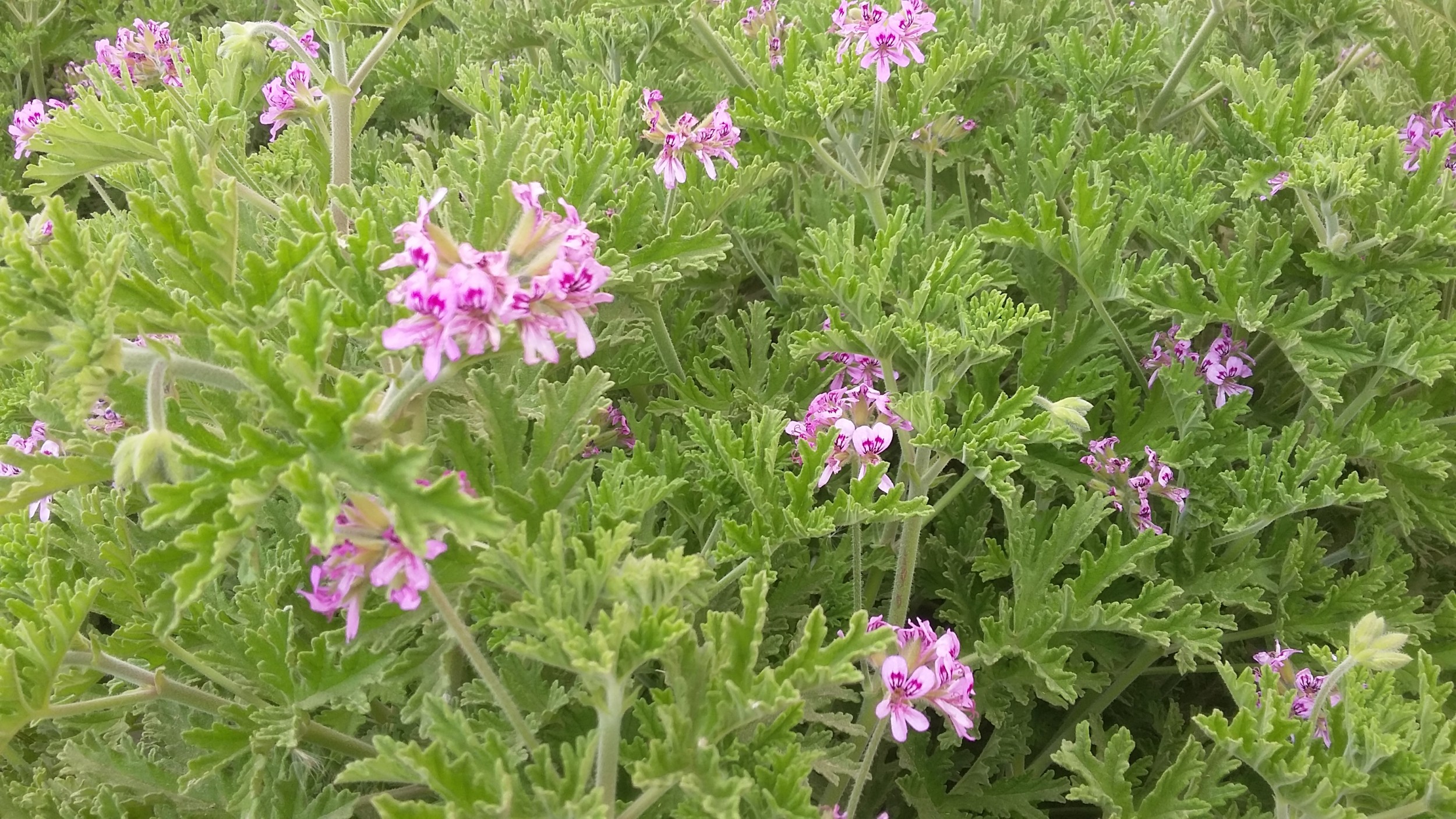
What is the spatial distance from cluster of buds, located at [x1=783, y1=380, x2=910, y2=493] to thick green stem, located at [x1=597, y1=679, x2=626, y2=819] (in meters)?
0.62

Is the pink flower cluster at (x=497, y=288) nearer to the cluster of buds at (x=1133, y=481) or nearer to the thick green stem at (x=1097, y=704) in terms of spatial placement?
the cluster of buds at (x=1133, y=481)

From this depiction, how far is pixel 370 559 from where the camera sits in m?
1.29

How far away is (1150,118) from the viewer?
3.01 meters

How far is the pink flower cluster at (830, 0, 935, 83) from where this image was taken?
2480 mm

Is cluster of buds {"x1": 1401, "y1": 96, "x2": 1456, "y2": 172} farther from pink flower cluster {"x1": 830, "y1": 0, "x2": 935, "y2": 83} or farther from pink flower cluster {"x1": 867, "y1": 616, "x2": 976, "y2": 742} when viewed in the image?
pink flower cluster {"x1": 867, "y1": 616, "x2": 976, "y2": 742}

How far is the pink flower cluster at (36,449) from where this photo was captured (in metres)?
1.97

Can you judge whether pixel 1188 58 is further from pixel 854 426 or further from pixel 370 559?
pixel 370 559

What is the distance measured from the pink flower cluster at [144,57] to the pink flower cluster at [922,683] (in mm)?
2324

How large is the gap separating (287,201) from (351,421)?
51cm

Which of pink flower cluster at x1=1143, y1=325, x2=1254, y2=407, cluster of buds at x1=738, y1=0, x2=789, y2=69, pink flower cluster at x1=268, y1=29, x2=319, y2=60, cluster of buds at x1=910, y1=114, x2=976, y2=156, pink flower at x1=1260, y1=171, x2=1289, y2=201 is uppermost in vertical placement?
pink flower cluster at x1=268, y1=29, x2=319, y2=60

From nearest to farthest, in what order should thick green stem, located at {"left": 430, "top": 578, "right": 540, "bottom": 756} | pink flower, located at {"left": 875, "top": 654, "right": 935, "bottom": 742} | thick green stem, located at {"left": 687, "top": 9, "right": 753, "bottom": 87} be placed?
thick green stem, located at {"left": 430, "top": 578, "right": 540, "bottom": 756}
pink flower, located at {"left": 875, "top": 654, "right": 935, "bottom": 742}
thick green stem, located at {"left": 687, "top": 9, "right": 753, "bottom": 87}

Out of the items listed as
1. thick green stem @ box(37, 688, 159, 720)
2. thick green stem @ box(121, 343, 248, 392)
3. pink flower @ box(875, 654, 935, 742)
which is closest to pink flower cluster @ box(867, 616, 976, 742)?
pink flower @ box(875, 654, 935, 742)

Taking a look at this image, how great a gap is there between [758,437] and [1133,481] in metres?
0.91

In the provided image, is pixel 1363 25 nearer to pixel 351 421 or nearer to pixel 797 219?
pixel 797 219
